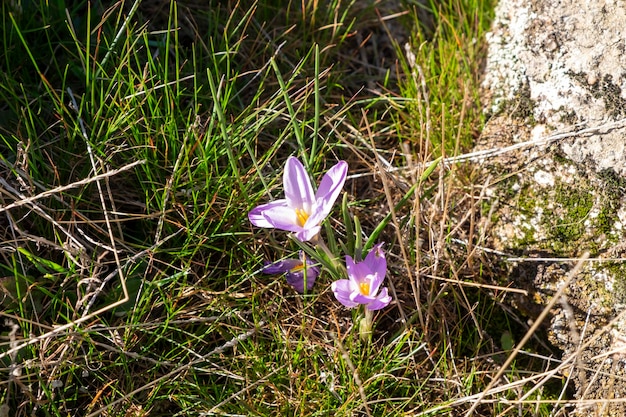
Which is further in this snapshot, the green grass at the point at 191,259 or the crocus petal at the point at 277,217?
the green grass at the point at 191,259

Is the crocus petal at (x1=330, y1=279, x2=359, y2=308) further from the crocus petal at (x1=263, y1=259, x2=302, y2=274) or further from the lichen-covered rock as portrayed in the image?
the lichen-covered rock

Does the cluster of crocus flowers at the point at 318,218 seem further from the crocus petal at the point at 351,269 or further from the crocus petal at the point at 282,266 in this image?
the crocus petal at the point at 282,266

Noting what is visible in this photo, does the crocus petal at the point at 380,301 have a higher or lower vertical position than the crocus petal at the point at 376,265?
lower

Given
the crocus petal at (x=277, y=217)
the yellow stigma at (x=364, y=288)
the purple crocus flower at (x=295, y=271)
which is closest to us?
the crocus petal at (x=277, y=217)

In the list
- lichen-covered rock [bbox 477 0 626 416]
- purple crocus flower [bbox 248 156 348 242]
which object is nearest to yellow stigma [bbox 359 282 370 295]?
purple crocus flower [bbox 248 156 348 242]

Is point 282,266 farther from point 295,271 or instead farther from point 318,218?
point 318,218

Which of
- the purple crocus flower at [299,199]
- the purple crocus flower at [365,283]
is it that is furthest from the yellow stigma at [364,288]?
the purple crocus flower at [299,199]

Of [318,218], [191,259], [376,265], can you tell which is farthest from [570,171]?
[191,259]
